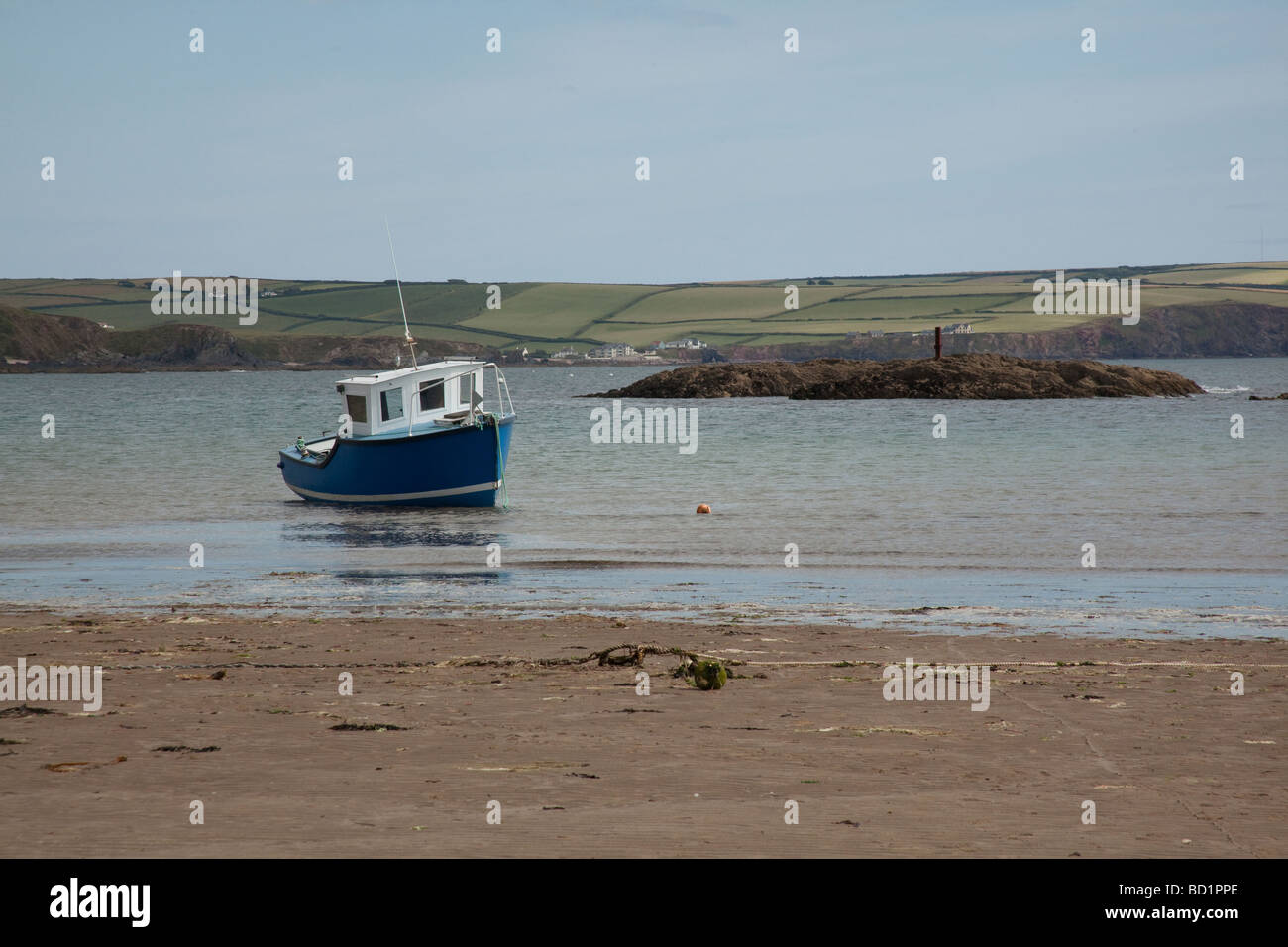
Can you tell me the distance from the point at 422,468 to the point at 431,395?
8.15 ft

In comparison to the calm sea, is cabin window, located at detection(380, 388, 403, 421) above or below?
above

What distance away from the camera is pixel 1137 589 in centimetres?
1855

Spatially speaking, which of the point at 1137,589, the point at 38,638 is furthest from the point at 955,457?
the point at 38,638

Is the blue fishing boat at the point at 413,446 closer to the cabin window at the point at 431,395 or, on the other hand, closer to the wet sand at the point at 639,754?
the cabin window at the point at 431,395

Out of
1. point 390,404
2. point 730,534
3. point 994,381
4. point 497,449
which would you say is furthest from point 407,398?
point 994,381

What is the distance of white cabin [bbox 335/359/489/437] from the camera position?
3228 centimetres

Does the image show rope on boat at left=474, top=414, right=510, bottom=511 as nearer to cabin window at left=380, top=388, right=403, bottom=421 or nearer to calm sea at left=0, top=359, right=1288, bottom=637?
calm sea at left=0, top=359, right=1288, bottom=637

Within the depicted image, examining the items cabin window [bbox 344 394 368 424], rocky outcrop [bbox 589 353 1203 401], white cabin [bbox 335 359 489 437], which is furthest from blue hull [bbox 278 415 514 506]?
rocky outcrop [bbox 589 353 1203 401]

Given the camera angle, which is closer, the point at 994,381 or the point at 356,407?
the point at 356,407

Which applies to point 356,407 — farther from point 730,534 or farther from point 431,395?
point 730,534

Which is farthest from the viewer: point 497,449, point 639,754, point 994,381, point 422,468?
point 994,381

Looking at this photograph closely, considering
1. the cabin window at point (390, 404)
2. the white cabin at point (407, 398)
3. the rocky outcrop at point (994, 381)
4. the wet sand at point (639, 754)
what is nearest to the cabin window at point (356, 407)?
the white cabin at point (407, 398)

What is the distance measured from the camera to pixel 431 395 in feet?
109
